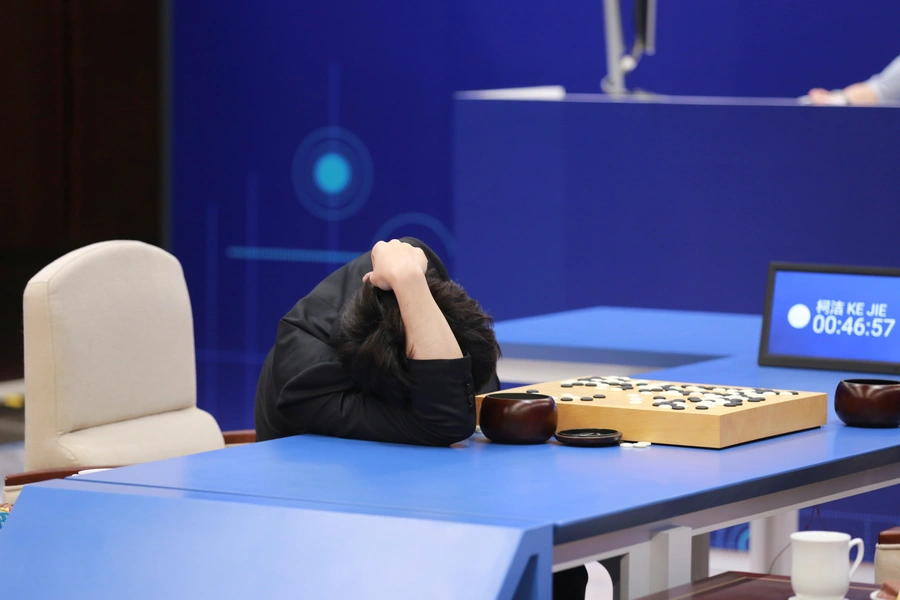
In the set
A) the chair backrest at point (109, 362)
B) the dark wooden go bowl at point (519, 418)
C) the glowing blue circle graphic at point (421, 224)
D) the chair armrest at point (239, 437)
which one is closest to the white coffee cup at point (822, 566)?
the dark wooden go bowl at point (519, 418)

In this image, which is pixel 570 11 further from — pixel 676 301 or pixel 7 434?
pixel 7 434

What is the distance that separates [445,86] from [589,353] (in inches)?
86.1

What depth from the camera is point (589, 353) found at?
3.30m

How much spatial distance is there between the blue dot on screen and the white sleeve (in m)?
2.23

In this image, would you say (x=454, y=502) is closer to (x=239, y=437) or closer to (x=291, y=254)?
(x=239, y=437)

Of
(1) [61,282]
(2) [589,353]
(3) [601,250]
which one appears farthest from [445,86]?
(1) [61,282]

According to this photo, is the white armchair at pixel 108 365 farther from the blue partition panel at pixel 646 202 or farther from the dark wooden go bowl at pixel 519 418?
the blue partition panel at pixel 646 202

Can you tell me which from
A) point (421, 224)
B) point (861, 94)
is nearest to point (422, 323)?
point (861, 94)

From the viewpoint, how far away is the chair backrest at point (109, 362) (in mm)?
2500

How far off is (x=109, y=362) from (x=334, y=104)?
3057 millimetres

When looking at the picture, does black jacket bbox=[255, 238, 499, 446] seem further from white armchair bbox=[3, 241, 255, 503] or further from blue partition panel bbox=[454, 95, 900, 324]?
blue partition panel bbox=[454, 95, 900, 324]

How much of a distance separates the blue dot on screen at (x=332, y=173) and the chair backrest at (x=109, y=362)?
106 inches

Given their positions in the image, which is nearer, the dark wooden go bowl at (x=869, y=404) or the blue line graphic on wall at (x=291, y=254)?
the dark wooden go bowl at (x=869, y=404)

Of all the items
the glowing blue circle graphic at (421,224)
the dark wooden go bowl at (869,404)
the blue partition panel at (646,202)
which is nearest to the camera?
the dark wooden go bowl at (869,404)
